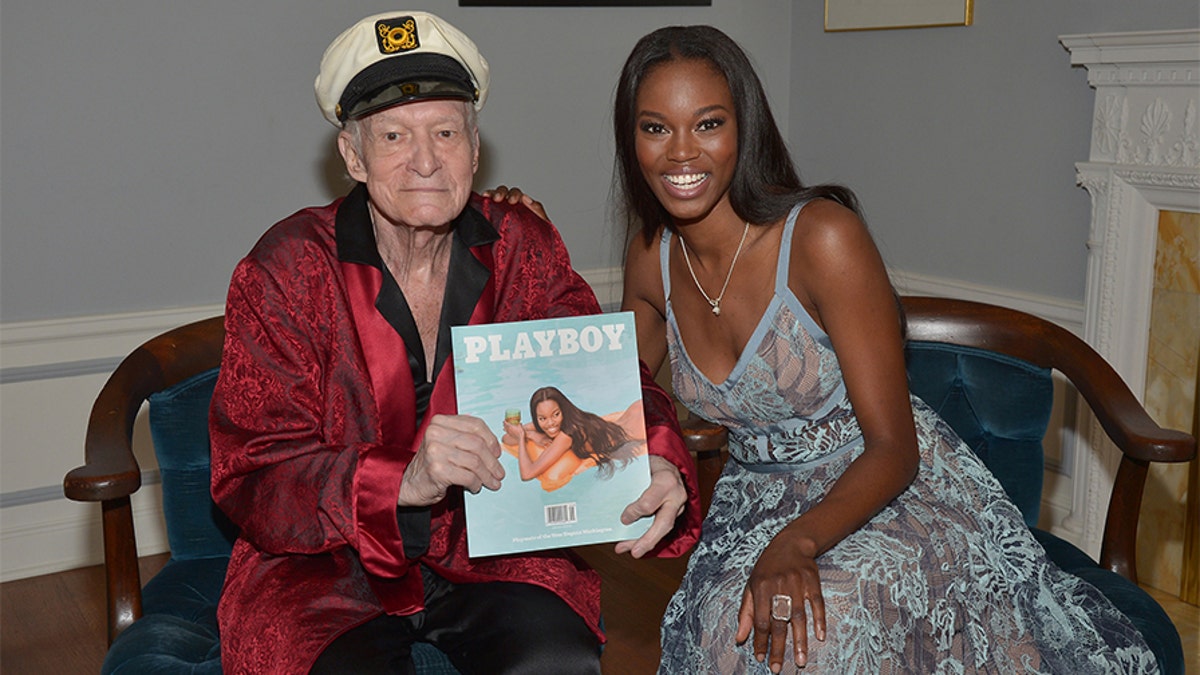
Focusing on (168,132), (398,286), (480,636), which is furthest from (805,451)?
(168,132)

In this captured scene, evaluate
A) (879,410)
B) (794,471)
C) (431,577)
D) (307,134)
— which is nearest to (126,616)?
(431,577)

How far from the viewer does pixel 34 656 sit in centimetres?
311

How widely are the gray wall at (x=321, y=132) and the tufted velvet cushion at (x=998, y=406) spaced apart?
3.65ft

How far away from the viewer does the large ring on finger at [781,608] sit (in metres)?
1.72

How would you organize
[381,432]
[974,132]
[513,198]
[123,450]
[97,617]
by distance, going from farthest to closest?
[974,132]
[97,617]
[513,198]
[123,450]
[381,432]

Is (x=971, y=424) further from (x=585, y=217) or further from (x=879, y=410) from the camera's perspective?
(x=585, y=217)

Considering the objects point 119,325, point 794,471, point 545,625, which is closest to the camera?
point 545,625

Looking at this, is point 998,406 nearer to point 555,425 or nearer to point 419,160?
point 555,425

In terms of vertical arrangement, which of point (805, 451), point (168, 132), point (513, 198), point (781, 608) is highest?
point (168, 132)

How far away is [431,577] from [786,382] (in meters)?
0.72

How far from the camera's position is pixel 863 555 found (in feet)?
6.07

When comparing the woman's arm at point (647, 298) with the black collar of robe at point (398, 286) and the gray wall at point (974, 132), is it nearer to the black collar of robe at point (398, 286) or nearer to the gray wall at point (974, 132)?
the black collar of robe at point (398, 286)

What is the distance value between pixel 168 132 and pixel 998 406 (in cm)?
248

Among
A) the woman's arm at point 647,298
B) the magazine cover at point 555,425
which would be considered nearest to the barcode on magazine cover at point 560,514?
the magazine cover at point 555,425
